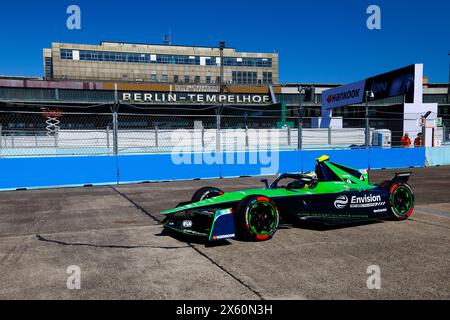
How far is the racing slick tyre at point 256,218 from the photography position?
5473mm

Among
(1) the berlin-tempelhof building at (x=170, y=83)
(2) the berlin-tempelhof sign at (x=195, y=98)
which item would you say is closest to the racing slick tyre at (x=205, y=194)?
(1) the berlin-tempelhof building at (x=170, y=83)

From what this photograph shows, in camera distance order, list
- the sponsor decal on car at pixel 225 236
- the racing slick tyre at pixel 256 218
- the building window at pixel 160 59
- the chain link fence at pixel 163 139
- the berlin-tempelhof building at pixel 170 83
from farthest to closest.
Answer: the building window at pixel 160 59, the berlin-tempelhof building at pixel 170 83, the chain link fence at pixel 163 139, the racing slick tyre at pixel 256 218, the sponsor decal on car at pixel 225 236

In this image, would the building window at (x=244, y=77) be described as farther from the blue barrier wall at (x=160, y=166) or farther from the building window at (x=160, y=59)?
the blue barrier wall at (x=160, y=166)

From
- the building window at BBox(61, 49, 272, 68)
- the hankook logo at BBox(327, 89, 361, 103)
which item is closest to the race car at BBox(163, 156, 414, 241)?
the hankook logo at BBox(327, 89, 361, 103)

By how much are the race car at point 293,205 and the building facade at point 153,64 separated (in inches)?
2683

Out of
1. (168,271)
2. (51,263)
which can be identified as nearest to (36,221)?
(51,263)

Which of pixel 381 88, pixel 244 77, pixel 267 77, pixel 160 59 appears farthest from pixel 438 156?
pixel 160 59

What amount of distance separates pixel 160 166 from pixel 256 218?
8.49 m

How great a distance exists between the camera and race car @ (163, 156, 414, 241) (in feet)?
18.0

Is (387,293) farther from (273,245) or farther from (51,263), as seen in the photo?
(51,263)

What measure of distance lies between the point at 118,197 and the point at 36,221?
114 inches

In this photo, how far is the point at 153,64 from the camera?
77.1 meters

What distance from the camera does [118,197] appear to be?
10008 mm
